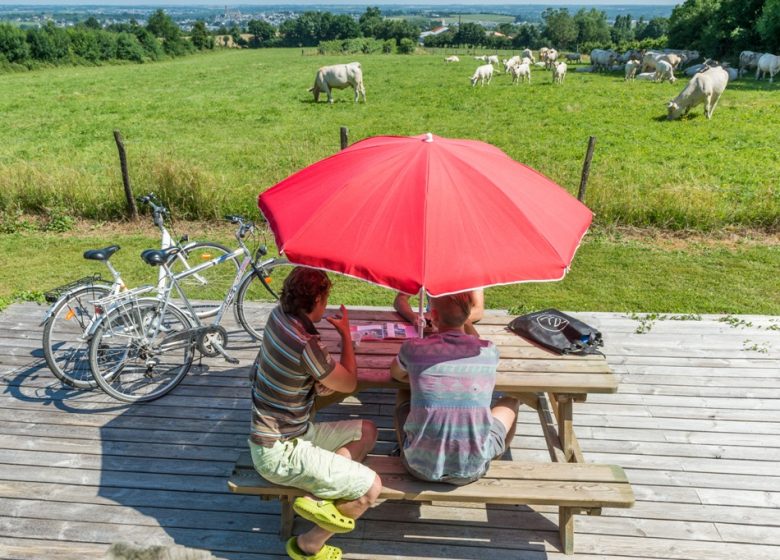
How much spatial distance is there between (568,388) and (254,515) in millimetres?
2107

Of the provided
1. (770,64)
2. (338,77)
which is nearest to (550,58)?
(770,64)

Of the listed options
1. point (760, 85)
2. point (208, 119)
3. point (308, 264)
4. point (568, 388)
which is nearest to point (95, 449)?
point (308, 264)

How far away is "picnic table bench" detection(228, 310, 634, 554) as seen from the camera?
3.24m

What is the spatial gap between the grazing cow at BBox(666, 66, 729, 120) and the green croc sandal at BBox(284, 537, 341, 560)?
67.9 feet

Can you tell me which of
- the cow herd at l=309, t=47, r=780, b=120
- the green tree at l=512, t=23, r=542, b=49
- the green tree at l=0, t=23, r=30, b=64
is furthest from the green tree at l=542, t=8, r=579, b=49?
the green tree at l=0, t=23, r=30, b=64

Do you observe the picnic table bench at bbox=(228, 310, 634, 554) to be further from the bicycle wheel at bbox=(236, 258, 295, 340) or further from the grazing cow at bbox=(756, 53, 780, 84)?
the grazing cow at bbox=(756, 53, 780, 84)

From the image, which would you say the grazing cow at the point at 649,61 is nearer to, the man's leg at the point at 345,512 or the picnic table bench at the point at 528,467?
the picnic table bench at the point at 528,467

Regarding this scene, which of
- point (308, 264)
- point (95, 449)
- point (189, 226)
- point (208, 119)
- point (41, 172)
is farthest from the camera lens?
point (208, 119)

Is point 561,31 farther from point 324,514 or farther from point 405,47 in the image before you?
point 324,514

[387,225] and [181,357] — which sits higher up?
[387,225]

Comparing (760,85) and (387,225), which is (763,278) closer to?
(387,225)

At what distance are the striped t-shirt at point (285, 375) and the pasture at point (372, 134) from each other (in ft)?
21.7

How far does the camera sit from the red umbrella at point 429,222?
2.83 meters

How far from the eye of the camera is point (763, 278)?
7590 millimetres
